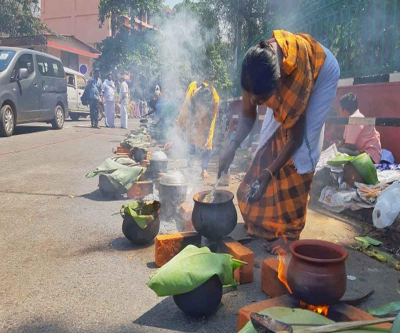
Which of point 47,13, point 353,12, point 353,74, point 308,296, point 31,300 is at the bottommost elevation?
point 31,300

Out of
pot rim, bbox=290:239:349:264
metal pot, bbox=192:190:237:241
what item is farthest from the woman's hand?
pot rim, bbox=290:239:349:264

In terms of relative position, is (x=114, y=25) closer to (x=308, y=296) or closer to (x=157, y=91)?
(x=157, y=91)

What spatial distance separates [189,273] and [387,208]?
2.49 metres

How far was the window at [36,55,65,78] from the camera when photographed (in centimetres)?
1052

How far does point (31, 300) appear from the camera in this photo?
2.35m

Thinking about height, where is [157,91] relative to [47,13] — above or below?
below

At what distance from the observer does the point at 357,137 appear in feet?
16.9

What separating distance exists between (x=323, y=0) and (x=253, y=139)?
4.12 meters

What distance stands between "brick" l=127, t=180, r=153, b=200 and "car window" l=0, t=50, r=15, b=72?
21.1 feet

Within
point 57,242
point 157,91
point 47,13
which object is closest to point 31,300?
point 57,242

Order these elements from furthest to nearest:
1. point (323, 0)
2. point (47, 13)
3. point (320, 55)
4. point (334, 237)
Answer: point (47, 13)
point (323, 0)
point (334, 237)
point (320, 55)

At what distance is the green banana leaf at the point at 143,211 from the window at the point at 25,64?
7.63m

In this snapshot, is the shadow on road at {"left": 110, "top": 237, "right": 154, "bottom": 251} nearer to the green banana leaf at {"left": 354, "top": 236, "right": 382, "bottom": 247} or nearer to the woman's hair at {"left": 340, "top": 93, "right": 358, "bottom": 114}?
the green banana leaf at {"left": 354, "top": 236, "right": 382, "bottom": 247}

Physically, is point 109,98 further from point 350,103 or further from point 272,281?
point 272,281
